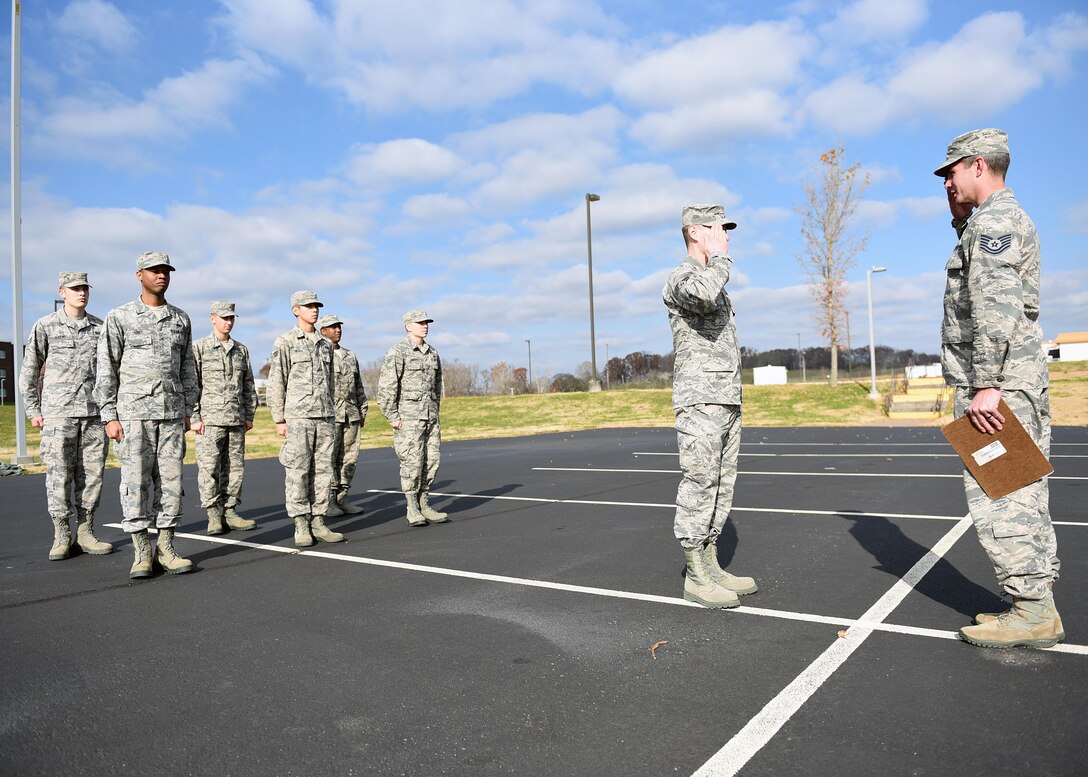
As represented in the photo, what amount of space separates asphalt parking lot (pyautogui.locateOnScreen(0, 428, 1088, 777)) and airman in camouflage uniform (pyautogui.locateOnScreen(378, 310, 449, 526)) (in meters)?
0.63

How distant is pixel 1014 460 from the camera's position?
11.5 feet

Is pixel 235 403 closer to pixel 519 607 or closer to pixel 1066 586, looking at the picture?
pixel 519 607

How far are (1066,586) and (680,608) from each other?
2.35 metres

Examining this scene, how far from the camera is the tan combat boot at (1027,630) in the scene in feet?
11.5

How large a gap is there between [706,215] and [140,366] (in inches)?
177

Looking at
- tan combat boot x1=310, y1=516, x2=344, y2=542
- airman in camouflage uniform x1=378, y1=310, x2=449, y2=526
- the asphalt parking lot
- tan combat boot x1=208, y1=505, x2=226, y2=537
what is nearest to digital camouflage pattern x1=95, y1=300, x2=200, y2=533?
the asphalt parking lot

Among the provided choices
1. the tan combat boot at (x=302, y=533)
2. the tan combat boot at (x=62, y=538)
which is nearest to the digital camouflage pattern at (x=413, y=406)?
the tan combat boot at (x=302, y=533)

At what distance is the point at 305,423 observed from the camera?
7121 mm

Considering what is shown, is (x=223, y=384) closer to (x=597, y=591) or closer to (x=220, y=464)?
(x=220, y=464)

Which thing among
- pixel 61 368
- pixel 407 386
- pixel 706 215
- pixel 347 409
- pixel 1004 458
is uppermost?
pixel 706 215

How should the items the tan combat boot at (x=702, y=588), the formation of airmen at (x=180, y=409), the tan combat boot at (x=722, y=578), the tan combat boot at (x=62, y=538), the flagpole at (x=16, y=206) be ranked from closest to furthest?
the tan combat boot at (x=702, y=588)
the tan combat boot at (x=722, y=578)
the formation of airmen at (x=180, y=409)
the tan combat boot at (x=62, y=538)
the flagpole at (x=16, y=206)

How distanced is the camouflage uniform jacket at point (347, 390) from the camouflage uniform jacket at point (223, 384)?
1009mm

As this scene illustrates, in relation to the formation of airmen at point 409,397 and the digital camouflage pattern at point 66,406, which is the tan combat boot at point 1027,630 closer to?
the formation of airmen at point 409,397

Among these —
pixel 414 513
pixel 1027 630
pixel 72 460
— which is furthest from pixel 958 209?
pixel 72 460
